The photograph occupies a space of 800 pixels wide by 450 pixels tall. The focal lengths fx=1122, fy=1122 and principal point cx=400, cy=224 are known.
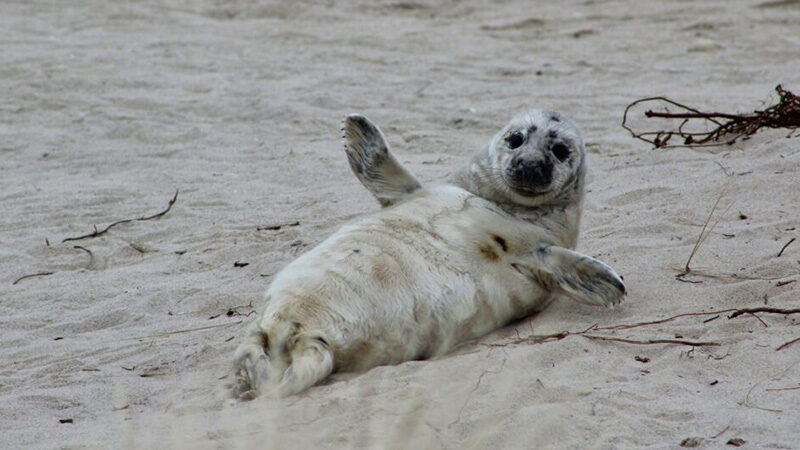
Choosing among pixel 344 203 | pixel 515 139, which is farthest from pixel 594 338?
pixel 344 203

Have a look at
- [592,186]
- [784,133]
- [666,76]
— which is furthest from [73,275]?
[666,76]

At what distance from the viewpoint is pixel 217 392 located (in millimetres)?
3588

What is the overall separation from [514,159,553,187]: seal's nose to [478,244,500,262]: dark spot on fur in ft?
1.31

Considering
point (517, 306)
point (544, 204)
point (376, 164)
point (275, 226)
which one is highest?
point (376, 164)

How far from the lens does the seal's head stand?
446 centimetres

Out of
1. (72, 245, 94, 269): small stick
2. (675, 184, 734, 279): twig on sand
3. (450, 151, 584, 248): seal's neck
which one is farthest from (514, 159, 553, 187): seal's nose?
(72, 245, 94, 269): small stick

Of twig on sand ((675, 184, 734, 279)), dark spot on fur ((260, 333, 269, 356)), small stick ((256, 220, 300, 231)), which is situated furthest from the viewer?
small stick ((256, 220, 300, 231))

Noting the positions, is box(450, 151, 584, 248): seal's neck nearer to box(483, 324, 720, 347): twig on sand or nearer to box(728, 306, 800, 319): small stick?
box(483, 324, 720, 347): twig on sand

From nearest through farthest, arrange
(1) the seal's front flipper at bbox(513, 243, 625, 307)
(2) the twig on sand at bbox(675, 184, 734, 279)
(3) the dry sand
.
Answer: (3) the dry sand → (1) the seal's front flipper at bbox(513, 243, 625, 307) → (2) the twig on sand at bbox(675, 184, 734, 279)

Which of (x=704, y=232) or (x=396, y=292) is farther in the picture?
(x=704, y=232)

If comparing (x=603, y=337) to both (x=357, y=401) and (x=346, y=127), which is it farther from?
(x=346, y=127)

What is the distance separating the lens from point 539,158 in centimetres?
449

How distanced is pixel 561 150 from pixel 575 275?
694mm

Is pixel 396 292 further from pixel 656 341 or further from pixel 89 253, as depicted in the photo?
pixel 89 253
